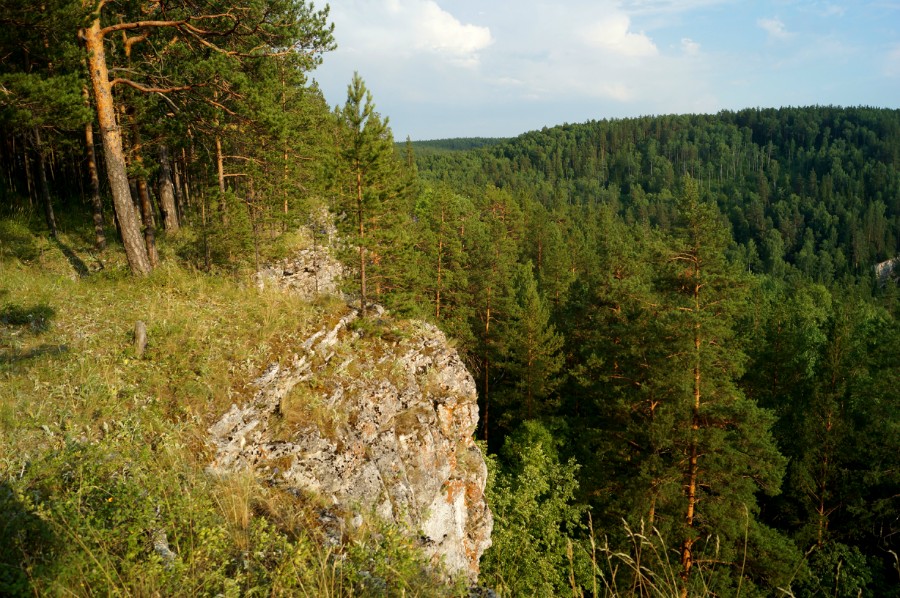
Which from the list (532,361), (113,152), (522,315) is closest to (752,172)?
(522,315)

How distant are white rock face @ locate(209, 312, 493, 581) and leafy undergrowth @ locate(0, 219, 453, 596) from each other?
48cm

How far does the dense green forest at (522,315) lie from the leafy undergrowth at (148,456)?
0.16m

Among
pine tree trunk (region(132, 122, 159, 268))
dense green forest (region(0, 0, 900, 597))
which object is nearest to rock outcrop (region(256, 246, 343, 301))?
dense green forest (region(0, 0, 900, 597))

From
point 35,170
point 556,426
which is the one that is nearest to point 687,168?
point 556,426

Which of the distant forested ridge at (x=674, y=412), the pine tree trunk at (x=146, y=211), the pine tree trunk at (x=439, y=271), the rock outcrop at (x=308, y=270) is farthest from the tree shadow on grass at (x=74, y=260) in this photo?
the pine tree trunk at (x=439, y=271)

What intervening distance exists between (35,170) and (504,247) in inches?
1143

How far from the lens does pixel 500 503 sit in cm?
1744

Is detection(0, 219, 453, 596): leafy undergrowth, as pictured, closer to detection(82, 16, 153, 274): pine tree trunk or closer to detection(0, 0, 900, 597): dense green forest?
detection(0, 0, 900, 597): dense green forest

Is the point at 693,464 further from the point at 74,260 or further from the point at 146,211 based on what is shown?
the point at 74,260

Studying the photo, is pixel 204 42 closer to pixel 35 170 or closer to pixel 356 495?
pixel 356 495

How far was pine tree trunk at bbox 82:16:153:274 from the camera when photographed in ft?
32.0

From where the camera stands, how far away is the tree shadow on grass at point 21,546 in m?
2.91

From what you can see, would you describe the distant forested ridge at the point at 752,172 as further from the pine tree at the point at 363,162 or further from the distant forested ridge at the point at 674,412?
the pine tree at the point at 363,162

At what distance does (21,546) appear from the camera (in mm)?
3273
